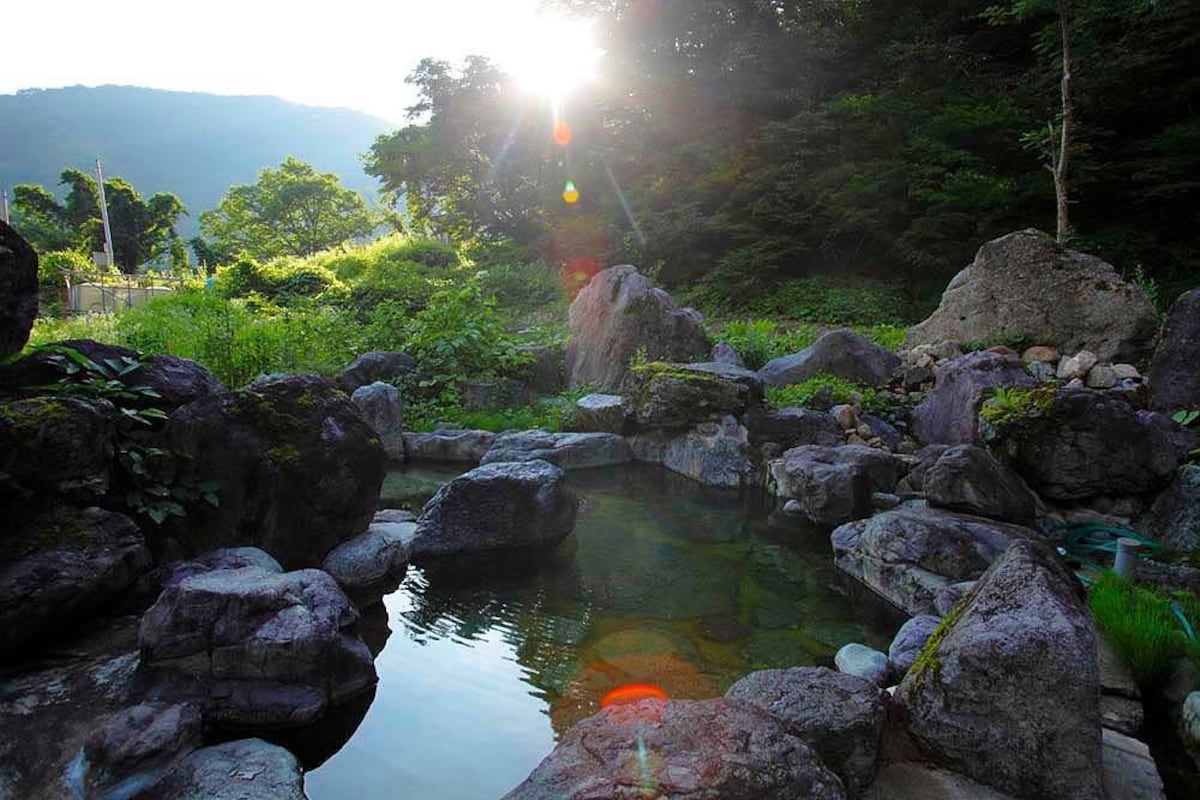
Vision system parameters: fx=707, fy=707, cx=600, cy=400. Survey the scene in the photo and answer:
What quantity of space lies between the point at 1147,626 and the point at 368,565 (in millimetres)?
4781

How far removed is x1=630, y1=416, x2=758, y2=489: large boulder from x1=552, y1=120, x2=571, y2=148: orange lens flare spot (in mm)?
15940

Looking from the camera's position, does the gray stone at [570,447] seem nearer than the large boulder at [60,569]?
No

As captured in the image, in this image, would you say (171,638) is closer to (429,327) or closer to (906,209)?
(429,327)

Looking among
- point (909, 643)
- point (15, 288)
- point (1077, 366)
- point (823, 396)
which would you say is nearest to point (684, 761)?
point (909, 643)

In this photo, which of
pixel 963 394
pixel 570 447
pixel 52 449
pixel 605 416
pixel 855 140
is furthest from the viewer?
pixel 855 140

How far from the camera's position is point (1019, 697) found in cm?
273

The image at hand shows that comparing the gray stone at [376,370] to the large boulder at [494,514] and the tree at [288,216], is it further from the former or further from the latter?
the tree at [288,216]

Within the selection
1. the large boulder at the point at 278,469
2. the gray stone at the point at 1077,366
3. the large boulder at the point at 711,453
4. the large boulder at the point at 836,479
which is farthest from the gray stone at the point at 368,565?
the gray stone at the point at 1077,366

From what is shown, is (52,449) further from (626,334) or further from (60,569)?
(626,334)

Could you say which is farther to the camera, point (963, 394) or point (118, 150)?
point (118, 150)

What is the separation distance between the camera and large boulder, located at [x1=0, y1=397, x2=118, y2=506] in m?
3.67

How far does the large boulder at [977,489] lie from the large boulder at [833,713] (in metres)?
2.92

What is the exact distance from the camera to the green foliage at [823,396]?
9125mm

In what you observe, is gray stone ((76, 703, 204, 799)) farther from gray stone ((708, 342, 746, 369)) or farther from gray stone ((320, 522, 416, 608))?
gray stone ((708, 342, 746, 369))
